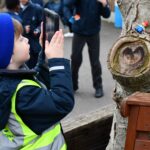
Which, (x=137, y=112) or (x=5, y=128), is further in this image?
(x=5, y=128)

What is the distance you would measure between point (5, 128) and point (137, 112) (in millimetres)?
646

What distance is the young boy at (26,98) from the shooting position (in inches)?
74.9

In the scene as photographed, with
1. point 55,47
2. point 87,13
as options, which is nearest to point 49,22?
point 55,47

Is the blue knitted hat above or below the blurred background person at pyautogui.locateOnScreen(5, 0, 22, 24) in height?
above

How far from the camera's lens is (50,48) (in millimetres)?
2045

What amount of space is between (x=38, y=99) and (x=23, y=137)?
0.19 m

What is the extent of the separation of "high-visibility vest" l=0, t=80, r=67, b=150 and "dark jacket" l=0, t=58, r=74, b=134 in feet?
0.07

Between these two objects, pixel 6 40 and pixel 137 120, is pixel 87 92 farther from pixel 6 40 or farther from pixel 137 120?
pixel 137 120

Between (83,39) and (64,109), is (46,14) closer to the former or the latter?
(64,109)

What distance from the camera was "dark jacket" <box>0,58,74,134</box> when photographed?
1.90m

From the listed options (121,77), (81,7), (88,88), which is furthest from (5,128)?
(88,88)

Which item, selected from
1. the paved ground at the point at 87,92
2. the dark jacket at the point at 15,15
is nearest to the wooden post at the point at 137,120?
the paved ground at the point at 87,92

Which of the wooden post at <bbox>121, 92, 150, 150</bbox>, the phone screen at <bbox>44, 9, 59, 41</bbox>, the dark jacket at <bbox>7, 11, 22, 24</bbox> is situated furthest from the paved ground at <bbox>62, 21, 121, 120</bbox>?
the wooden post at <bbox>121, 92, 150, 150</bbox>

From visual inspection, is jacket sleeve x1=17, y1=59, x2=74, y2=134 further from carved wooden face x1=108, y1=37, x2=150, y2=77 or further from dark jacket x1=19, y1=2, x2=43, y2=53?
dark jacket x1=19, y1=2, x2=43, y2=53
